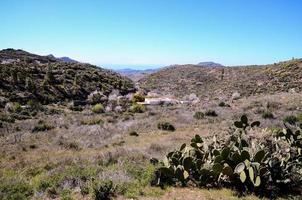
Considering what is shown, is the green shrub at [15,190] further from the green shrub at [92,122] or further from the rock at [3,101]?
the rock at [3,101]

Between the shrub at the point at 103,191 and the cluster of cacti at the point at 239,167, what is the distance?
5.08 ft

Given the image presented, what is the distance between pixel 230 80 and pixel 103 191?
58282mm

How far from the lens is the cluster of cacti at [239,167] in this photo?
30.6 feet

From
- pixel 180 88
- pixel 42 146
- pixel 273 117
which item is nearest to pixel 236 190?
pixel 42 146

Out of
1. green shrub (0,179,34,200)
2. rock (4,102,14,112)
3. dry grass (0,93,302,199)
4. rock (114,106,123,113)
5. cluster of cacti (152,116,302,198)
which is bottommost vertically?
rock (114,106,123,113)

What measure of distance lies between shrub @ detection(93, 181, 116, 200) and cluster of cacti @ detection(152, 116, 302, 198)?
5.08 ft

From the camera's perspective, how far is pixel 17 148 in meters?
16.9

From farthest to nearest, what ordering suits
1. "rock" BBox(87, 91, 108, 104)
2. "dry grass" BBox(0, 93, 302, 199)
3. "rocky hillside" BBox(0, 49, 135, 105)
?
"rock" BBox(87, 91, 108, 104)
"rocky hillside" BBox(0, 49, 135, 105)
"dry grass" BBox(0, 93, 302, 199)

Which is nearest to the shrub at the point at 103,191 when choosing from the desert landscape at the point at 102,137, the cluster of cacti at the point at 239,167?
the desert landscape at the point at 102,137

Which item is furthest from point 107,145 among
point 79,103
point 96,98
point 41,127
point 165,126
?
point 96,98

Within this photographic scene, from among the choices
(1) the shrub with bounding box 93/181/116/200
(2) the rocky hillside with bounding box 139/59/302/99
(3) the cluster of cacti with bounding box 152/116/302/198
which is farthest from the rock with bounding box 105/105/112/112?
(1) the shrub with bounding box 93/181/116/200

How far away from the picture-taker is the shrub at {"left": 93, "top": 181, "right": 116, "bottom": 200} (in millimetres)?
8656

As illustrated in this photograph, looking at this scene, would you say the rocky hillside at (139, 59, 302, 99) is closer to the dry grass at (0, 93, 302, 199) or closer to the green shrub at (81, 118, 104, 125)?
the dry grass at (0, 93, 302, 199)

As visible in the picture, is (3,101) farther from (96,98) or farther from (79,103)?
(96,98)
